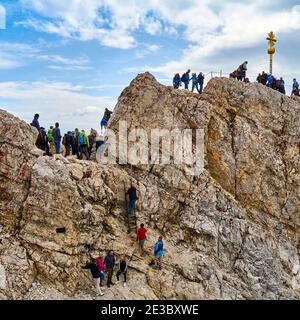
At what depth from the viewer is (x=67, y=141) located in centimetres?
3006

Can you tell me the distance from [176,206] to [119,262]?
6.35m

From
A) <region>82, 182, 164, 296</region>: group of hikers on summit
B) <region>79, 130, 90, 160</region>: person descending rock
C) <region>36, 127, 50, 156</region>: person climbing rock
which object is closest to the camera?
<region>82, 182, 164, 296</region>: group of hikers on summit

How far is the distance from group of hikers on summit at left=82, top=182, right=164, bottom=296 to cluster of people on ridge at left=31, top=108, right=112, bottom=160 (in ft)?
16.4

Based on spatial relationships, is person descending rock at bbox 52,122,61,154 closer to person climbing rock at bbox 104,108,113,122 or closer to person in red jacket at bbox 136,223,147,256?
person climbing rock at bbox 104,108,113,122

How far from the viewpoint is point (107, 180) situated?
27438 mm

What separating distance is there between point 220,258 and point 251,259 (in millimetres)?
2338

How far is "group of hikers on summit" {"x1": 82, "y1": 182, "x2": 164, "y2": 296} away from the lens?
23.2 metres

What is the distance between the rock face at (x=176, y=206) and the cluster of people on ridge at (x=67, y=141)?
1.59 metres

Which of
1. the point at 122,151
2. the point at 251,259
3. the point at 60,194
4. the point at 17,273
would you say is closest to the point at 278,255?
the point at 251,259

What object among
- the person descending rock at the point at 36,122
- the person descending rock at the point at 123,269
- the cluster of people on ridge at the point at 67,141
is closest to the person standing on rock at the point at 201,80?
the cluster of people on ridge at the point at 67,141

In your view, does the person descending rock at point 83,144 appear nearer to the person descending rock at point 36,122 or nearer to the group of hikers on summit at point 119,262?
the person descending rock at point 36,122

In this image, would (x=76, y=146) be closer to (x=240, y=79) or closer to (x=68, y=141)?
(x=68, y=141)

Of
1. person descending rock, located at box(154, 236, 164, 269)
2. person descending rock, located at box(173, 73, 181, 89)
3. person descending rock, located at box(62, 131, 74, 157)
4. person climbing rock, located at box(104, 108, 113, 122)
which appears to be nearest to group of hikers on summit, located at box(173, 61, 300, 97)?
person descending rock, located at box(173, 73, 181, 89)

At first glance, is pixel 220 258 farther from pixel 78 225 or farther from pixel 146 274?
pixel 78 225
